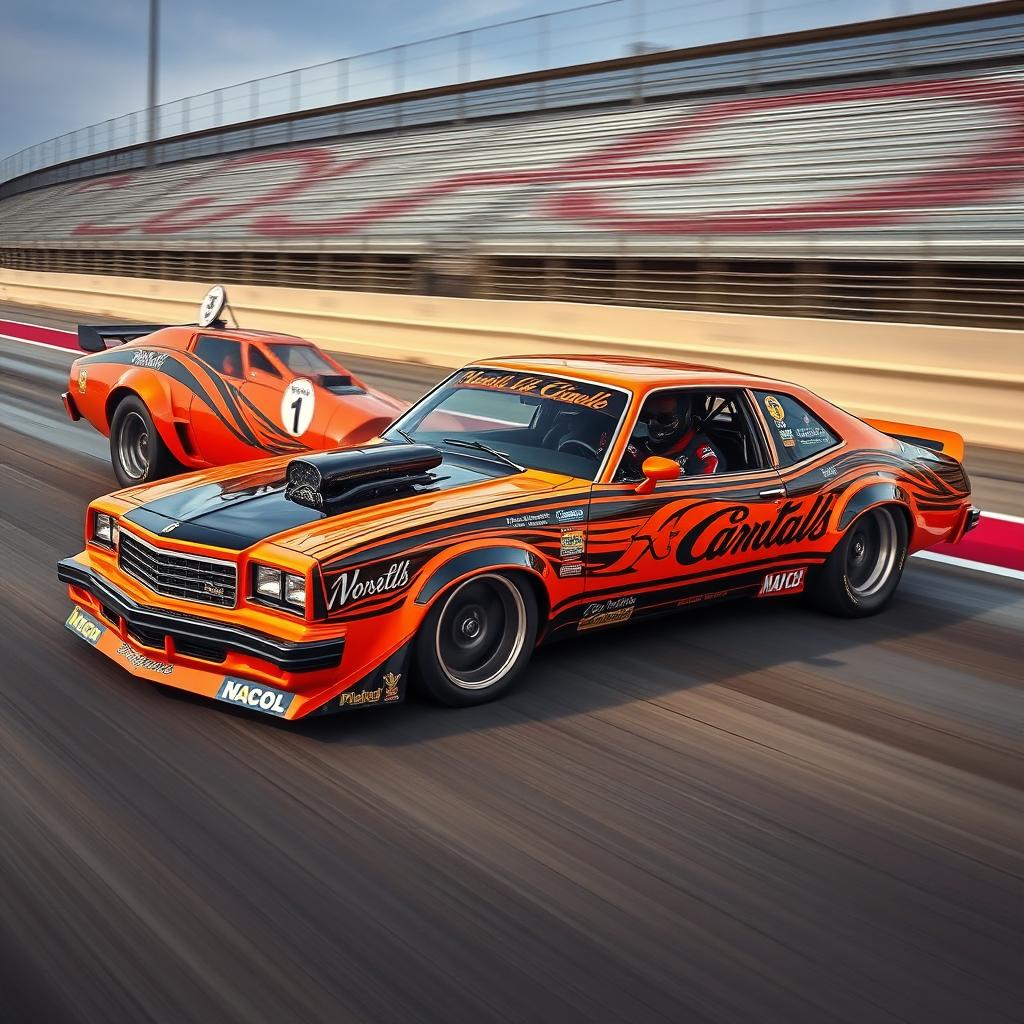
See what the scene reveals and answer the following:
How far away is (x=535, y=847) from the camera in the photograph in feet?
11.5

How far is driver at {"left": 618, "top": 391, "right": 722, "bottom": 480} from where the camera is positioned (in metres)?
5.37

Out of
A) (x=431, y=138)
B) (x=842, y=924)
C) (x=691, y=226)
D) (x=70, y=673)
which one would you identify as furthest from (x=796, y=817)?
(x=431, y=138)

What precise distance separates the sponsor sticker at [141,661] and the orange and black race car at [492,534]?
0.01 meters

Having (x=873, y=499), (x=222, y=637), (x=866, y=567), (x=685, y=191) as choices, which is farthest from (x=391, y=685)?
(x=685, y=191)

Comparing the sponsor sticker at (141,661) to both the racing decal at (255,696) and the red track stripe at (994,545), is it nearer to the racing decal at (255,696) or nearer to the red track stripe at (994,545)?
the racing decal at (255,696)

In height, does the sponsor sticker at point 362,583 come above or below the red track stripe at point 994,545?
above

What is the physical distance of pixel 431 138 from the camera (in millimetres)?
32625

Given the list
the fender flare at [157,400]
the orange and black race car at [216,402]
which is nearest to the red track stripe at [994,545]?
the orange and black race car at [216,402]

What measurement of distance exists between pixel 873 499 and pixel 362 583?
10.3ft

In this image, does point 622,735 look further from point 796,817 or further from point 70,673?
point 70,673

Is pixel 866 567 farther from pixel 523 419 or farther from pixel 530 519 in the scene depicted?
pixel 530 519

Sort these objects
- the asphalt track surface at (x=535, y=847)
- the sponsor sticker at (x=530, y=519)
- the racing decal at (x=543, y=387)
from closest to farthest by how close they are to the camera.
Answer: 1. the asphalt track surface at (x=535, y=847)
2. the sponsor sticker at (x=530, y=519)
3. the racing decal at (x=543, y=387)

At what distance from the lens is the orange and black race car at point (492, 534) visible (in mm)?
4152

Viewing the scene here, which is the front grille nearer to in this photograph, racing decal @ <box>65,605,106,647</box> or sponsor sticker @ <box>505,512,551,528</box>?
racing decal @ <box>65,605,106,647</box>
